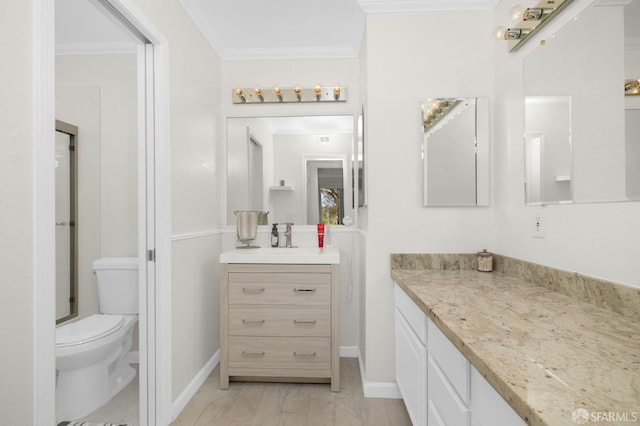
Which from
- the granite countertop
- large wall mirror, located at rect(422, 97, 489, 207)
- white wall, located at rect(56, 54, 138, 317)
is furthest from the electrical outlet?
white wall, located at rect(56, 54, 138, 317)

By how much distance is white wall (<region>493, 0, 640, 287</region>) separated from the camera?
45.1 inches

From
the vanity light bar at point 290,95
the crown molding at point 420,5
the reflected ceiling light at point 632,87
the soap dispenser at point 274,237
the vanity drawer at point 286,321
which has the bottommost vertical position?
the vanity drawer at point 286,321

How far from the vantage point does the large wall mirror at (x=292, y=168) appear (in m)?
2.85

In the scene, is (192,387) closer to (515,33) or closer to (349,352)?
(349,352)

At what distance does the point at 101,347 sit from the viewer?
1974 mm

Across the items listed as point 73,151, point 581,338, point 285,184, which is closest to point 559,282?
point 581,338

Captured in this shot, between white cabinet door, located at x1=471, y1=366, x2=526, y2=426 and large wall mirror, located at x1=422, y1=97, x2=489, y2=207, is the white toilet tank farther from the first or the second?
white cabinet door, located at x1=471, y1=366, x2=526, y2=426

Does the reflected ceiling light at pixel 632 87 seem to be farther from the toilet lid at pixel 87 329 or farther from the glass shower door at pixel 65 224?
the glass shower door at pixel 65 224

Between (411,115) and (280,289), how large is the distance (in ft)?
4.59

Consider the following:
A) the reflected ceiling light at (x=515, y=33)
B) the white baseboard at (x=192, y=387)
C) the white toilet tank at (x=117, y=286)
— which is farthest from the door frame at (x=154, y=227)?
the reflected ceiling light at (x=515, y=33)

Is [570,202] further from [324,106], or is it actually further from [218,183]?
[218,183]

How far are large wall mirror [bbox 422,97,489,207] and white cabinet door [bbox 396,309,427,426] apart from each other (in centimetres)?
79

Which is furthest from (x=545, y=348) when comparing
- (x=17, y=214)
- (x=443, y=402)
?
(x=17, y=214)

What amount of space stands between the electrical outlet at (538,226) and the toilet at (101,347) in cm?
241
